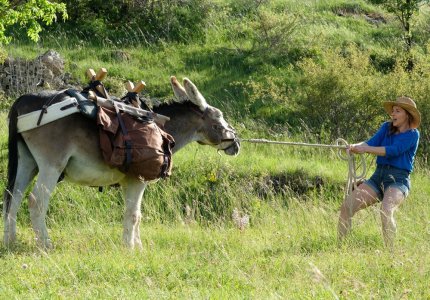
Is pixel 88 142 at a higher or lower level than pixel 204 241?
higher

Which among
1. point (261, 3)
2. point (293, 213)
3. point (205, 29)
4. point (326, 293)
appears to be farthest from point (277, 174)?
point (261, 3)

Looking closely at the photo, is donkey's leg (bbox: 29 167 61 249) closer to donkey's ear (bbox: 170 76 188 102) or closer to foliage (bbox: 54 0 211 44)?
donkey's ear (bbox: 170 76 188 102)

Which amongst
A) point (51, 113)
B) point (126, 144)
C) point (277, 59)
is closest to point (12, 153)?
point (51, 113)

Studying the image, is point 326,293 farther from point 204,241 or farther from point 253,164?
point 253,164

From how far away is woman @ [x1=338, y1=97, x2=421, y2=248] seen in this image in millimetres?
8922

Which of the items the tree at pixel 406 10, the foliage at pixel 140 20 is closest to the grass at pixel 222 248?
the foliage at pixel 140 20

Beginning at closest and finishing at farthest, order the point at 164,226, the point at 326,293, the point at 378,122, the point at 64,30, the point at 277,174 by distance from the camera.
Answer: the point at 326,293
the point at 164,226
the point at 277,174
the point at 378,122
the point at 64,30

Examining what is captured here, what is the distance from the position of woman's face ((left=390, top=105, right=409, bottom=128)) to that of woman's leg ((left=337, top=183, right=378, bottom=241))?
86 cm

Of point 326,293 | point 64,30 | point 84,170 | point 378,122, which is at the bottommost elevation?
point 64,30

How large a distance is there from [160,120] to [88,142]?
1159mm

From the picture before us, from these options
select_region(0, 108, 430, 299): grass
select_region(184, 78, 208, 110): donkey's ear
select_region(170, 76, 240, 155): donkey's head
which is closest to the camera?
select_region(0, 108, 430, 299): grass

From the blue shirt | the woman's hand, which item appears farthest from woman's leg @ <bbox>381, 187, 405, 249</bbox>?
the woman's hand

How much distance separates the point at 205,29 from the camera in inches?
920

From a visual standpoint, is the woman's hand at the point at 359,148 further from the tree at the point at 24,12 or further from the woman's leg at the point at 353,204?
the tree at the point at 24,12
